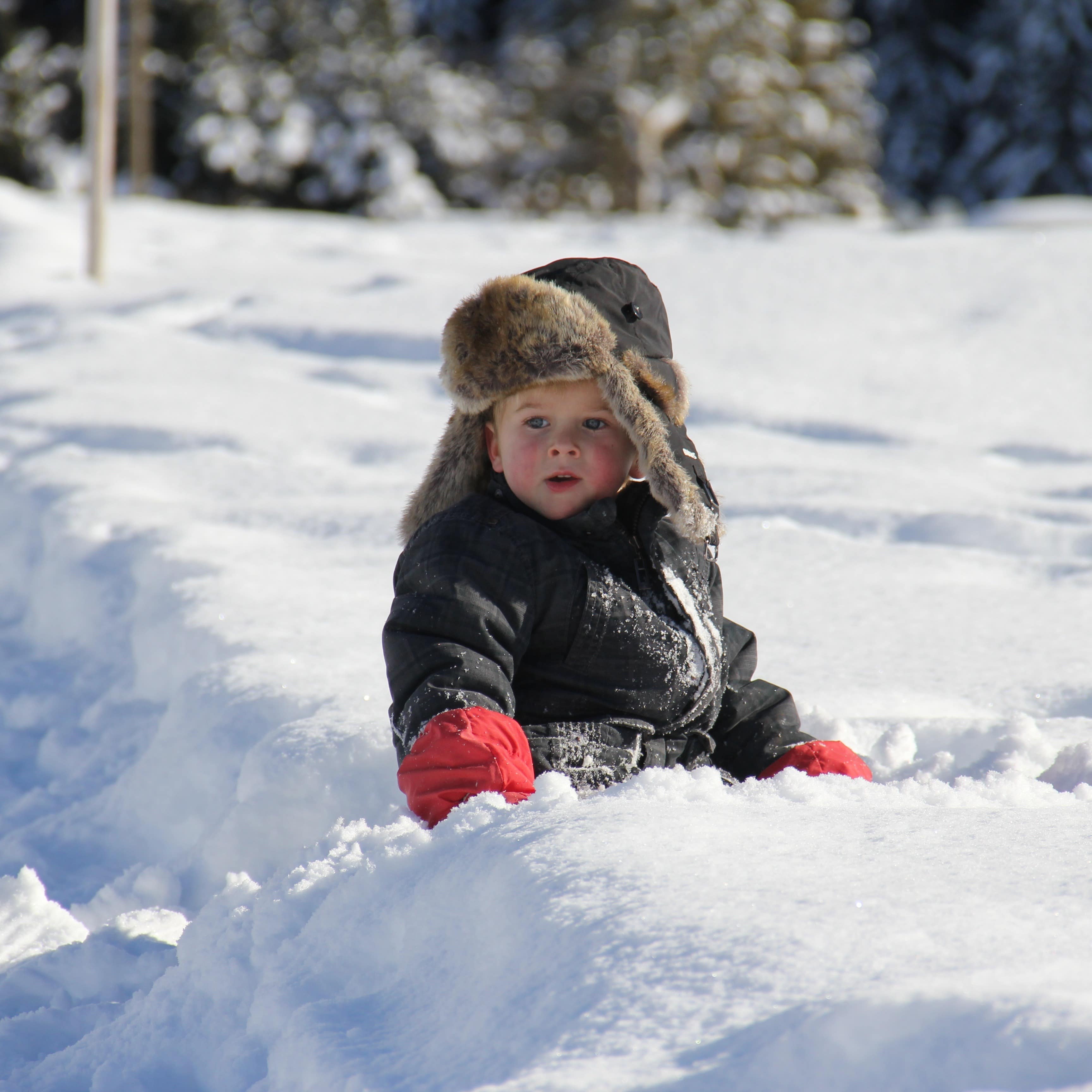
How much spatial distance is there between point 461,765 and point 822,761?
0.70 metres

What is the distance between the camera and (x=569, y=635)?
1.92m

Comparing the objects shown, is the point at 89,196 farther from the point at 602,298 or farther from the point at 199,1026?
the point at 199,1026

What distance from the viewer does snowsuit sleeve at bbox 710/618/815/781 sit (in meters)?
2.10

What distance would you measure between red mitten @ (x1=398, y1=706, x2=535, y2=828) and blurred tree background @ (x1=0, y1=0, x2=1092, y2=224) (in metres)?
17.9

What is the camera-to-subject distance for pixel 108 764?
2.46 m

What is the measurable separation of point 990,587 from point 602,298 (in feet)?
5.37

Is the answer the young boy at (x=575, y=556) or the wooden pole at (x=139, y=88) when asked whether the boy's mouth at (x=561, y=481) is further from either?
the wooden pole at (x=139, y=88)

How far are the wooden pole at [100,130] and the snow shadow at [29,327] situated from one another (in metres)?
0.78

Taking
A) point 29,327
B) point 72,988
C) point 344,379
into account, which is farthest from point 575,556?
point 29,327

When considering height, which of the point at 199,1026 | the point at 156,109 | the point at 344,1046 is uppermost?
the point at 156,109

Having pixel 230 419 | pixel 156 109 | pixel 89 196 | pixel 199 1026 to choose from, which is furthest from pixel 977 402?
pixel 156 109

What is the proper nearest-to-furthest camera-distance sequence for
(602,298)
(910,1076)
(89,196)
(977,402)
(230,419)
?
(910,1076) < (602,298) < (230,419) < (977,402) < (89,196)

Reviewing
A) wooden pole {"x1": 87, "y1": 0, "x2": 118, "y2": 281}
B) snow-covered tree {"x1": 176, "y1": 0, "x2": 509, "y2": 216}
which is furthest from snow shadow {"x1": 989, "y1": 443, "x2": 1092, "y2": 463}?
snow-covered tree {"x1": 176, "y1": 0, "x2": 509, "y2": 216}

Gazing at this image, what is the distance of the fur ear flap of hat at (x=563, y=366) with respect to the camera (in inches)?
76.0
